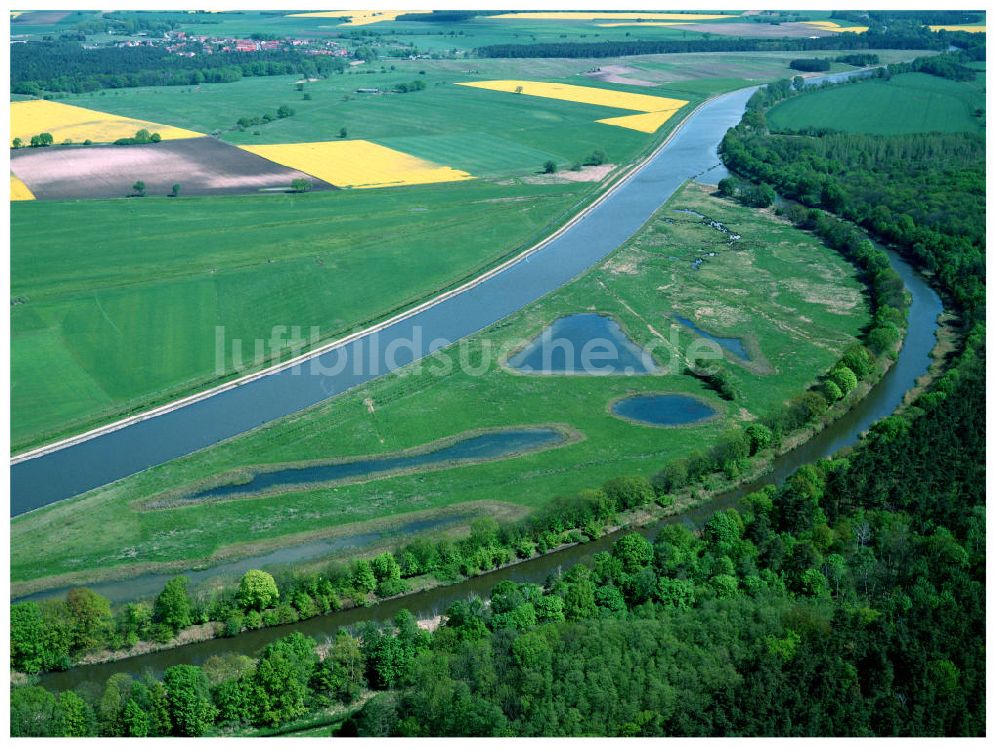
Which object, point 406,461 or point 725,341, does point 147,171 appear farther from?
point 725,341

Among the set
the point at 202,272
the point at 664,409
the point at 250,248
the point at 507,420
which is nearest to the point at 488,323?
the point at 507,420

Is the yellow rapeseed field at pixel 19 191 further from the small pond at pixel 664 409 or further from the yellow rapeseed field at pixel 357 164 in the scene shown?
the small pond at pixel 664 409

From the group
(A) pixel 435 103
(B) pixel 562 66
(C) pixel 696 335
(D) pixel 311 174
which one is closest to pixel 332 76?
(A) pixel 435 103

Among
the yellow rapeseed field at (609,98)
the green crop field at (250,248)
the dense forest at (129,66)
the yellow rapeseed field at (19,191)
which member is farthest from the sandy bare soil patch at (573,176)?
the dense forest at (129,66)

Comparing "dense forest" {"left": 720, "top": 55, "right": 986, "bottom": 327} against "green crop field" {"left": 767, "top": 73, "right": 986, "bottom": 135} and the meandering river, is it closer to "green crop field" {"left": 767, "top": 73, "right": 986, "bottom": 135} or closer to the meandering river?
the meandering river

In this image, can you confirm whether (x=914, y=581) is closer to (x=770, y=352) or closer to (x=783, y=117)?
(x=770, y=352)
